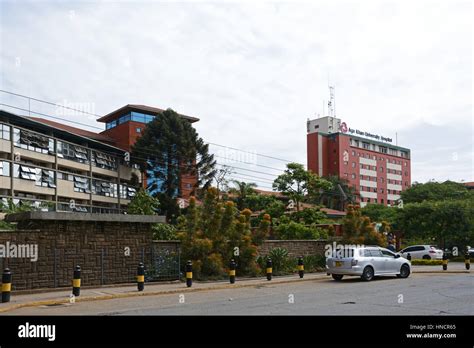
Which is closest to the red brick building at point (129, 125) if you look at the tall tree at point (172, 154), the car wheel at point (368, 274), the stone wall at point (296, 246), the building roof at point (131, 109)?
the building roof at point (131, 109)

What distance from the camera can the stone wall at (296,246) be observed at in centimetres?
2553

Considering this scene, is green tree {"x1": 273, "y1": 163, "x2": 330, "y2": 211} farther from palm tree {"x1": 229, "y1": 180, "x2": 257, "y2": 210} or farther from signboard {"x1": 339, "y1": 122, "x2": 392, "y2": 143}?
signboard {"x1": 339, "y1": 122, "x2": 392, "y2": 143}

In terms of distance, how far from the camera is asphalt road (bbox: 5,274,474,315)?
12539 mm

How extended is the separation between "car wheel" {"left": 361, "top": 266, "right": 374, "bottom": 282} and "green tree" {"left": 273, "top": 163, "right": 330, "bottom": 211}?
98.2 ft

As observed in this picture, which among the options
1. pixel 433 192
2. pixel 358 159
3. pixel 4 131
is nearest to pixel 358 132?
pixel 358 159

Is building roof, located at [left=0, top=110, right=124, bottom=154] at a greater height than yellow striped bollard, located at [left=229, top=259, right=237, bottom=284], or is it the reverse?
building roof, located at [left=0, top=110, right=124, bottom=154]

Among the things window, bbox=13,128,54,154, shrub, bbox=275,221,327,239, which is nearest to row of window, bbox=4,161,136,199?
window, bbox=13,128,54,154

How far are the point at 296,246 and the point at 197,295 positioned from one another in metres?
11.1

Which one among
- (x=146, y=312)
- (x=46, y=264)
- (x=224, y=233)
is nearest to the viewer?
(x=146, y=312)

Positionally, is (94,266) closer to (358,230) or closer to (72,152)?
(358,230)

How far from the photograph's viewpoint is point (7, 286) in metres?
14.9
